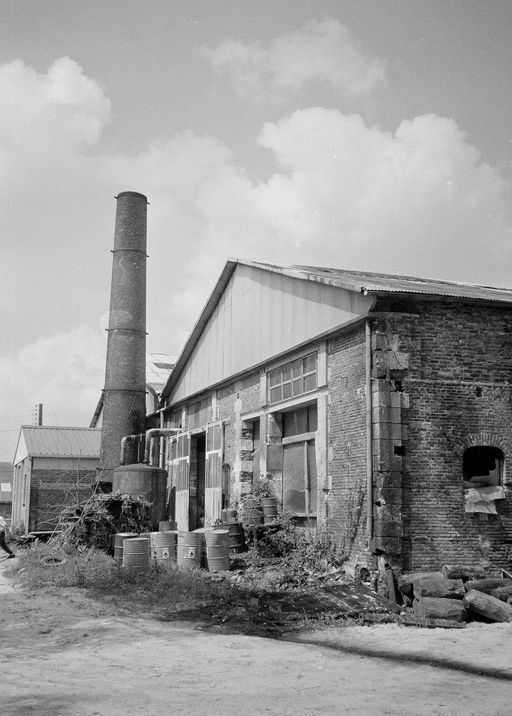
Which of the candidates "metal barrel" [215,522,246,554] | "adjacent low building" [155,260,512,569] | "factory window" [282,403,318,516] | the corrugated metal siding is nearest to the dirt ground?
"adjacent low building" [155,260,512,569]

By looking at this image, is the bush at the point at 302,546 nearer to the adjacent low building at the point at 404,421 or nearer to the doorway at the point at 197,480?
the adjacent low building at the point at 404,421

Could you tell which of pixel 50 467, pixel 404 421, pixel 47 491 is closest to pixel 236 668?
pixel 404 421

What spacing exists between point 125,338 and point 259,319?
7648 mm

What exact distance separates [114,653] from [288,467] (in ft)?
26.4

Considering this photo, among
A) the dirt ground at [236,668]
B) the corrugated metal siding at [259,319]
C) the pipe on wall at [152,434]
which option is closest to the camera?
the dirt ground at [236,668]

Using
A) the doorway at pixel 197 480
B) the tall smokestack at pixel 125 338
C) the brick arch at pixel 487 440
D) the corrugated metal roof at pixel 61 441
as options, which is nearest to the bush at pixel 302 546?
the brick arch at pixel 487 440

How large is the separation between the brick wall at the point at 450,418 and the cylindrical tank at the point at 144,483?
10.5 meters

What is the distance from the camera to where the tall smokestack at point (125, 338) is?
23203 mm

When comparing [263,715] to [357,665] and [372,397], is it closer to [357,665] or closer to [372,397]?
[357,665]

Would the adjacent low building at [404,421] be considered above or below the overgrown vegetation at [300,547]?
above

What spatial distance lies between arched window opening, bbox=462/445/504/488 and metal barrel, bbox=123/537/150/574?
557 centimetres

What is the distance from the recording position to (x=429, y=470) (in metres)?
11.8

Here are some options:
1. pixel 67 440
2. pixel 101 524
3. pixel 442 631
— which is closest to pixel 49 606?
pixel 101 524

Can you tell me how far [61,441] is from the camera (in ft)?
95.9
